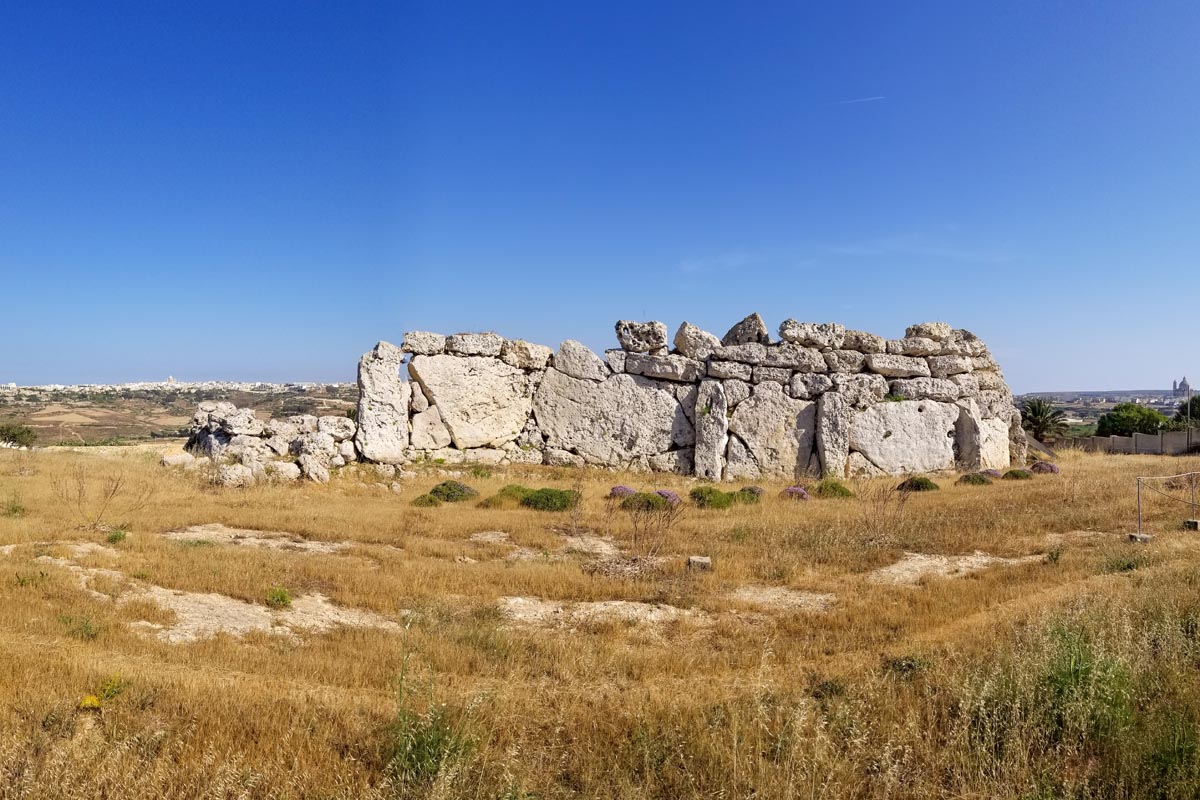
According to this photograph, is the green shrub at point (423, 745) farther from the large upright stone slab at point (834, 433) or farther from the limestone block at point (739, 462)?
the large upright stone slab at point (834, 433)

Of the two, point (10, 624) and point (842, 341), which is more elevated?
point (842, 341)

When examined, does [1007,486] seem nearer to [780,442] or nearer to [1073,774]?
[780,442]

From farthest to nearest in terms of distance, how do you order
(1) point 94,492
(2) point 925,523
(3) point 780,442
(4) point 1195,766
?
(3) point 780,442 → (1) point 94,492 → (2) point 925,523 → (4) point 1195,766

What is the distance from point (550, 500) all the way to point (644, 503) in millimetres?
2235

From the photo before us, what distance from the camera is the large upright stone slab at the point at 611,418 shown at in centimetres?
2372

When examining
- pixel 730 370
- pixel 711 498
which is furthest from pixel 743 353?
pixel 711 498

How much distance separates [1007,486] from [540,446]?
13936 mm

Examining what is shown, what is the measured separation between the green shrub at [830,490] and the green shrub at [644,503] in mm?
4732

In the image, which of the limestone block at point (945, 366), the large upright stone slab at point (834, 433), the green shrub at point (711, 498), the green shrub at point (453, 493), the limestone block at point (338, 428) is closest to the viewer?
the green shrub at point (711, 498)

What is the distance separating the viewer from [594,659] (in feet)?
21.9

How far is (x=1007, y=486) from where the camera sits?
749 inches

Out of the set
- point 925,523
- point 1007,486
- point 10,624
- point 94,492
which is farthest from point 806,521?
point 94,492

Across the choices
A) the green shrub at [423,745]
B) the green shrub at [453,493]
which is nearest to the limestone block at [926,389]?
the green shrub at [453,493]

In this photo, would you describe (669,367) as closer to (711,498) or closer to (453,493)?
(711,498)
